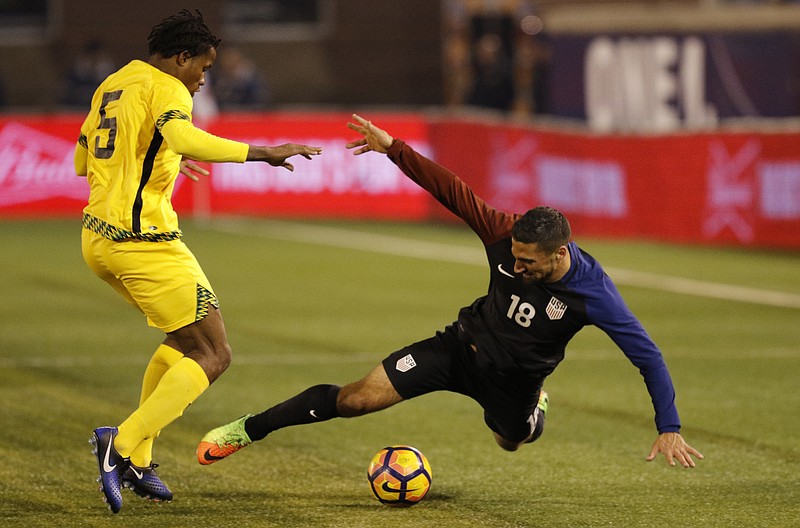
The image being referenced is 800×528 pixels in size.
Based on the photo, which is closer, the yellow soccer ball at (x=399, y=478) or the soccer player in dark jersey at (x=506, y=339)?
the soccer player in dark jersey at (x=506, y=339)

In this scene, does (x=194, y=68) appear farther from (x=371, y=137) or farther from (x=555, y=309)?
(x=555, y=309)

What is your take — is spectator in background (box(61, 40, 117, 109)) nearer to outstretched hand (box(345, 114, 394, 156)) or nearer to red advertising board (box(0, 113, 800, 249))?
red advertising board (box(0, 113, 800, 249))

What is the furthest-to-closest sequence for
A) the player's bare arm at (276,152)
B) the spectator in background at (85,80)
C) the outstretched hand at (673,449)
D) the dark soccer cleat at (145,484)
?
the spectator in background at (85,80), the dark soccer cleat at (145,484), the player's bare arm at (276,152), the outstretched hand at (673,449)

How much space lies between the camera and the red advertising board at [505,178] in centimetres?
1823

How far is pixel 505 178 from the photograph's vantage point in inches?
811

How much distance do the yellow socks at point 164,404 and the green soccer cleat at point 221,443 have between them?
12.5 inches

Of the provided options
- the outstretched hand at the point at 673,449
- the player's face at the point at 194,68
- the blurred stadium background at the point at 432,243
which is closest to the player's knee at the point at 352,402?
the blurred stadium background at the point at 432,243

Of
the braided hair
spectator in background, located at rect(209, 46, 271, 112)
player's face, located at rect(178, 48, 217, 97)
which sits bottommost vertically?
spectator in background, located at rect(209, 46, 271, 112)

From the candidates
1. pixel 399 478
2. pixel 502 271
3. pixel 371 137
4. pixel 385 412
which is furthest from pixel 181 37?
pixel 385 412

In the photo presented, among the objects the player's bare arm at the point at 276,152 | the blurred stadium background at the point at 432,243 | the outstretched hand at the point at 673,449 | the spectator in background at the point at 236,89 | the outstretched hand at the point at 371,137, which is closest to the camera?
the outstretched hand at the point at 673,449

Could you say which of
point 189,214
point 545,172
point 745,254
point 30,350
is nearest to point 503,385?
point 30,350

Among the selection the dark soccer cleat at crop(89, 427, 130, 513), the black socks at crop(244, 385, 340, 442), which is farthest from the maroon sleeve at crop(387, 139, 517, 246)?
the dark soccer cleat at crop(89, 427, 130, 513)

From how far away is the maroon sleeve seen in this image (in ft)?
22.9

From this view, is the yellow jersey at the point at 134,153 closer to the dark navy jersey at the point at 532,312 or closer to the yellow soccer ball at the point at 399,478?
the dark navy jersey at the point at 532,312
